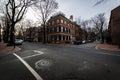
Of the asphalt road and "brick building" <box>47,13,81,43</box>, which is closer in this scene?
the asphalt road

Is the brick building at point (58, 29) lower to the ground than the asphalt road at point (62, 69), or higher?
higher

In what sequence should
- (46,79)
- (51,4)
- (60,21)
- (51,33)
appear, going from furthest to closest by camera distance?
1. (51,33)
2. (60,21)
3. (51,4)
4. (46,79)

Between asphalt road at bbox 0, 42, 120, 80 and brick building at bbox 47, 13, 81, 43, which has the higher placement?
brick building at bbox 47, 13, 81, 43

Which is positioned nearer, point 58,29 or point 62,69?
point 62,69

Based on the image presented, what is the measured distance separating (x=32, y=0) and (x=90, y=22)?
54.7 metres

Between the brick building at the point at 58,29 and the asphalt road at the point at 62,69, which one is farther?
the brick building at the point at 58,29

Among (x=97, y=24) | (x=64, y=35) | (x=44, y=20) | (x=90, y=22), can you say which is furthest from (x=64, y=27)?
(x=90, y=22)

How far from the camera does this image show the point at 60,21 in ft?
160

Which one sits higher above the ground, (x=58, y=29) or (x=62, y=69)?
(x=58, y=29)

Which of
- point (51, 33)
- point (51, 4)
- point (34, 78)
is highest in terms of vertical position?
point (51, 4)

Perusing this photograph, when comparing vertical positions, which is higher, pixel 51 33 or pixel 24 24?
pixel 24 24

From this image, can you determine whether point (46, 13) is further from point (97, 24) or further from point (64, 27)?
point (97, 24)

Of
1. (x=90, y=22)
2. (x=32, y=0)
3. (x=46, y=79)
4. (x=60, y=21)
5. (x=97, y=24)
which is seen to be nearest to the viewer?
(x=46, y=79)

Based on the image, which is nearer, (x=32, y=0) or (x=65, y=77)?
(x=65, y=77)
